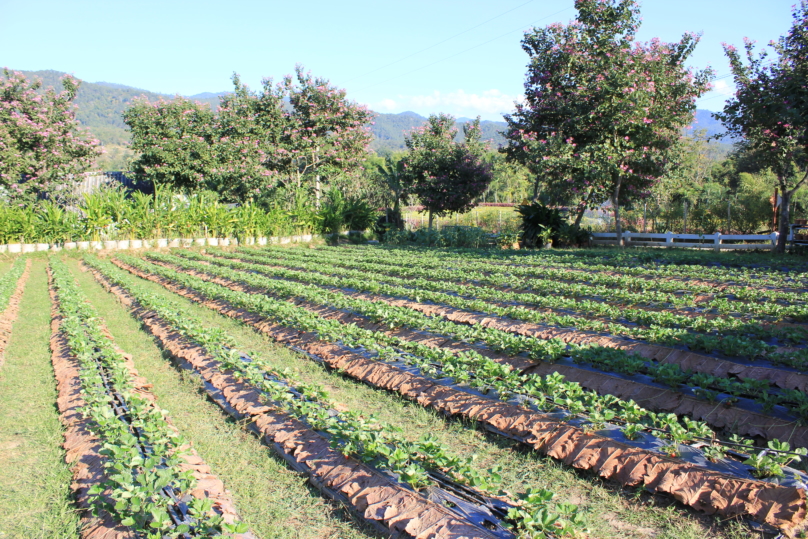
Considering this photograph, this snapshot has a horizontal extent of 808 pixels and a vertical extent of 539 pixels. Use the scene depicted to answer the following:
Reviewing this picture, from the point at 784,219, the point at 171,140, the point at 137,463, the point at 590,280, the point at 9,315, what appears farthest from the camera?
the point at 171,140

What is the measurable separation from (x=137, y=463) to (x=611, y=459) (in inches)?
130

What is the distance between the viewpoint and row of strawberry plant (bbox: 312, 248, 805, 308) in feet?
28.6

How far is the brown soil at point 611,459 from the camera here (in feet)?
10.3

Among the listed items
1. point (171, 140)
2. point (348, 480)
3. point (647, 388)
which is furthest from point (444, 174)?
point (348, 480)

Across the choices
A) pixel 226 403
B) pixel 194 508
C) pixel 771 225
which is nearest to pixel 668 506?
pixel 194 508

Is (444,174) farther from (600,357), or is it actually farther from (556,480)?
(556,480)

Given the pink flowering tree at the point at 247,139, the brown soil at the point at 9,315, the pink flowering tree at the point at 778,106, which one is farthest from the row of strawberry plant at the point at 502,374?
the pink flowering tree at the point at 247,139

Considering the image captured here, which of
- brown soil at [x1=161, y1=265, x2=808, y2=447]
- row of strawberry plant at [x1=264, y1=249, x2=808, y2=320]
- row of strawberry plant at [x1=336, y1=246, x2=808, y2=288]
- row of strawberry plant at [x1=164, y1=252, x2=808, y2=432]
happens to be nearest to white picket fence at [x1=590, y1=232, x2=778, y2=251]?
row of strawberry plant at [x1=336, y1=246, x2=808, y2=288]

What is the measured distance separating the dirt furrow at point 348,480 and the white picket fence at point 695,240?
59.8ft

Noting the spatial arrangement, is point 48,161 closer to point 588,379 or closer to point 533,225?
point 533,225

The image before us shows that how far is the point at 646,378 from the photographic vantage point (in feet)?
17.9

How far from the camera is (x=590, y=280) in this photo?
11109mm

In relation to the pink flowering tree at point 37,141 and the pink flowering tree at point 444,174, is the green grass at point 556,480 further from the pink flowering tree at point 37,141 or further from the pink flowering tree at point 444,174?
the pink flowering tree at point 37,141

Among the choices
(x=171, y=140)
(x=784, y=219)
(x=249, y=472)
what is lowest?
(x=249, y=472)
